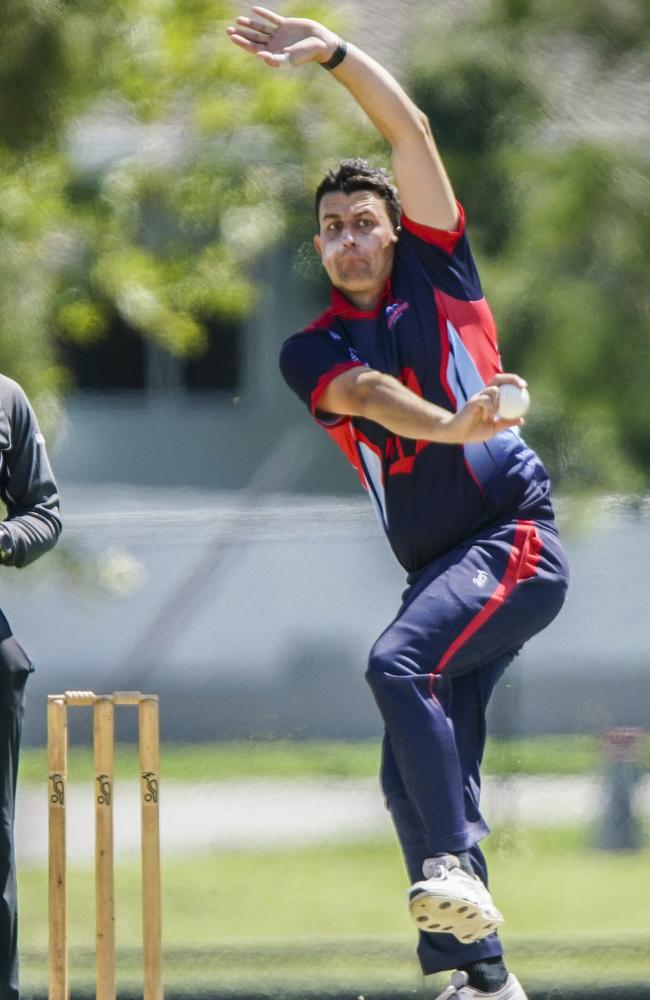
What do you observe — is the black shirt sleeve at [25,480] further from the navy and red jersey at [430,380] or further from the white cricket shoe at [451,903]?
the white cricket shoe at [451,903]

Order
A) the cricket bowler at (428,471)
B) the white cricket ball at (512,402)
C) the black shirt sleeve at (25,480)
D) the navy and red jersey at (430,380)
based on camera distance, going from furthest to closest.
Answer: the black shirt sleeve at (25,480) → the navy and red jersey at (430,380) → the cricket bowler at (428,471) → the white cricket ball at (512,402)

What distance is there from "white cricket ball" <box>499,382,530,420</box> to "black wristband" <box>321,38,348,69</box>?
67 centimetres

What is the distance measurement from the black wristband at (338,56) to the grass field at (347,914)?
99.3 inches

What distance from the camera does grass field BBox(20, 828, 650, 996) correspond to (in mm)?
4629

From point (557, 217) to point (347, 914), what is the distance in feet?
6.81

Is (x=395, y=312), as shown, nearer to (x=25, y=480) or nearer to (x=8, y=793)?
(x=25, y=480)

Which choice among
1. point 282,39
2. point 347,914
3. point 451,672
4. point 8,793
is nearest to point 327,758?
point 347,914

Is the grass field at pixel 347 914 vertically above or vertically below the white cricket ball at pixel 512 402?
below

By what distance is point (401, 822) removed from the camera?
2977 mm

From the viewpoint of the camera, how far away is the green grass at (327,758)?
4.71 meters

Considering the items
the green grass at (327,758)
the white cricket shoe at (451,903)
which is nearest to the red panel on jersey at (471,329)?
the white cricket shoe at (451,903)

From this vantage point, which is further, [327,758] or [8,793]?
[327,758]

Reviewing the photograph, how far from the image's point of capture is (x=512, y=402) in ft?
8.80

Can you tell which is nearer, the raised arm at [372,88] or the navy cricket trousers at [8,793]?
the raised arm at [372,88]
